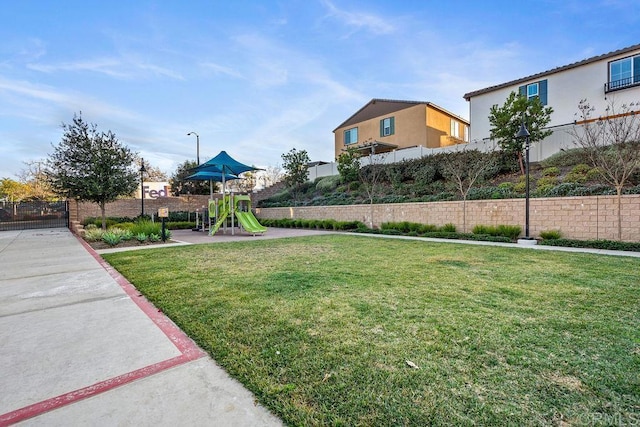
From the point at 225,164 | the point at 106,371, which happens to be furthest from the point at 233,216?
the point at 106,371

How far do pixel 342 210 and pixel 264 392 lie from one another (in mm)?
16038

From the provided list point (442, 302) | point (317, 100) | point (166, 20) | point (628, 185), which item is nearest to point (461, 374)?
point (442, 302)

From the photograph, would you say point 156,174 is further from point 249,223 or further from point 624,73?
point 624,73

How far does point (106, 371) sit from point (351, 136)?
98.3 ft

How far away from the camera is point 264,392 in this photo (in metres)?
1.99

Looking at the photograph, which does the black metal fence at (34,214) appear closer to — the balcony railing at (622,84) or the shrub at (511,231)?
the shrub at (511,231)

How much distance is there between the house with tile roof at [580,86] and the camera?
17078 millimetres

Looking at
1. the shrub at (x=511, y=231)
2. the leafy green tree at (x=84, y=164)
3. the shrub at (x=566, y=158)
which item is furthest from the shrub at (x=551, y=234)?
the leafy green tree at (x=84, y=164)

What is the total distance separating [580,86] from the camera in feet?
61.6

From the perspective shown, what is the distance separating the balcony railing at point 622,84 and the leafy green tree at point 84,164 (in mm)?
26532

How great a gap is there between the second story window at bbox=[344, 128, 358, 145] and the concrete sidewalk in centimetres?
2785

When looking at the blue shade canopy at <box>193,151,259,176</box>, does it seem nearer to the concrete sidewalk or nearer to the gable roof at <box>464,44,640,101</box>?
the concrete sidewalk

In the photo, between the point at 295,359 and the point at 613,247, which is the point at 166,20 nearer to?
the point at 295,359

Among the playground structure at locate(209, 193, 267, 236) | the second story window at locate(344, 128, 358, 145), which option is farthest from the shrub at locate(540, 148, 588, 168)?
the second story window at locate(344, 128, 358, 145)
